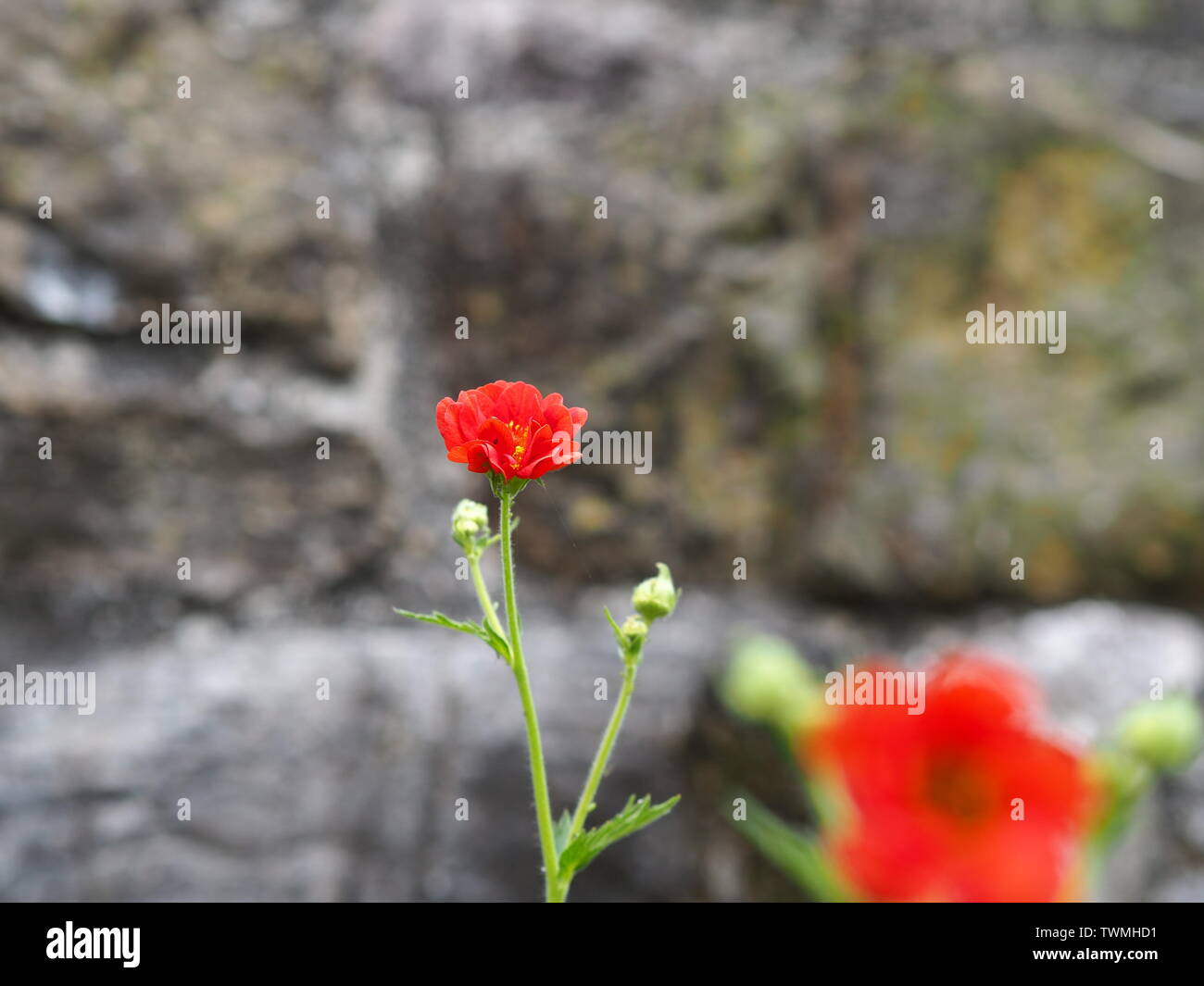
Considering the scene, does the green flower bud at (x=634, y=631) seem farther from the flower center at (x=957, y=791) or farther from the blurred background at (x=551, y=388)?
the blurred background at (x=551, y=388)

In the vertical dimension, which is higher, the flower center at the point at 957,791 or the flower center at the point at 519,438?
the flower center at the point at 519,438

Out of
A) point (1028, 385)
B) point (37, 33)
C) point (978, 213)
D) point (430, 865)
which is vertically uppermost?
point (37, 33)

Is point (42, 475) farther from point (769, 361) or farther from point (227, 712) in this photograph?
point (769, 361)

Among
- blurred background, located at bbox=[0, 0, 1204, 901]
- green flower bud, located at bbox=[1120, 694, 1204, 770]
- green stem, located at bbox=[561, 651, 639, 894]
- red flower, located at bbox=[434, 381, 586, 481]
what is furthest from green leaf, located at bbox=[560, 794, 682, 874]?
blurred background, located at bbox=[0, 0, 1204, 901]

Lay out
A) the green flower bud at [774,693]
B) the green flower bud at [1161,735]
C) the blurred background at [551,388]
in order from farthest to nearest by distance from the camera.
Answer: the blurred background at [551,388], the green flower bud at [774,693], the green flower bud at [1161,735]

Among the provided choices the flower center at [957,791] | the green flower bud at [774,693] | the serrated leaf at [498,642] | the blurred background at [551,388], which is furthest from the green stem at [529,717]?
the blurred background at [551,388]
